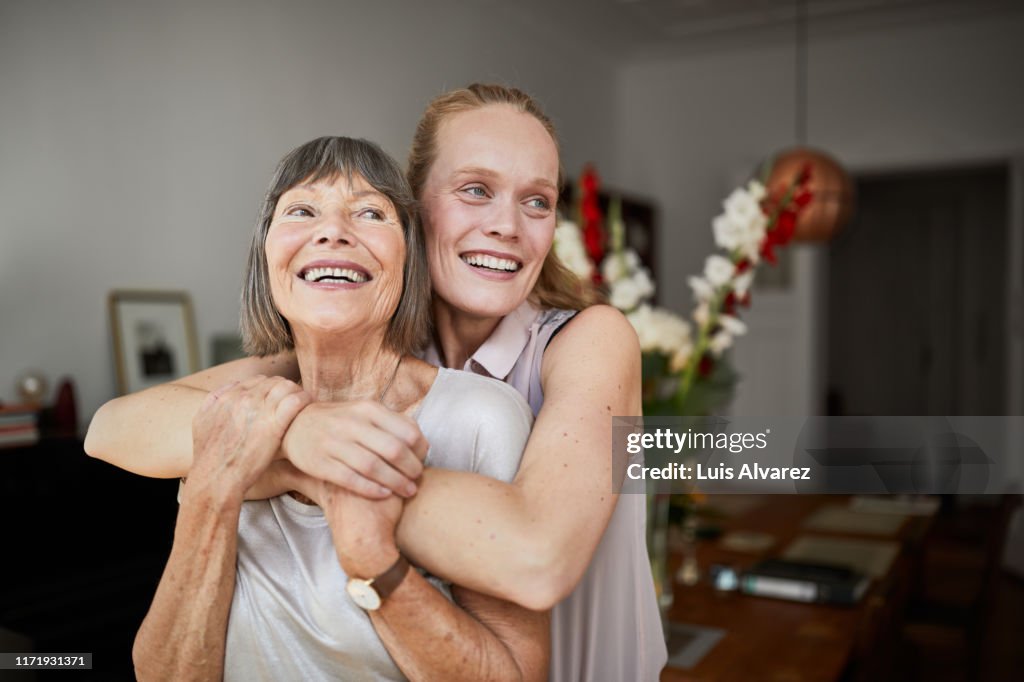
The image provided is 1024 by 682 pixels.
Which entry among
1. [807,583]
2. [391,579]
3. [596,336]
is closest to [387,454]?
[391,579]

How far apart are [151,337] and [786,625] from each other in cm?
257

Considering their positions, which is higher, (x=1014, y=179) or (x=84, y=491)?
(x=1014, y=179)

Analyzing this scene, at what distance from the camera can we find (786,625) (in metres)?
2.13

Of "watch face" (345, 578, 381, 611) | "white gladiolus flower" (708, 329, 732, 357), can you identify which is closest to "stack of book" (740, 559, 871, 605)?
"white gladiolus flower" (708, 329, 732, 357)

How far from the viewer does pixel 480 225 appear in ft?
3.96

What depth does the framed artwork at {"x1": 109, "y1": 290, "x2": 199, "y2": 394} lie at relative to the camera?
3273 mm

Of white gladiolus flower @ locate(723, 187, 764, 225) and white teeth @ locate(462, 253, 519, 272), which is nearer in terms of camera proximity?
white teeth @ locate(462, 253, 519, 272)

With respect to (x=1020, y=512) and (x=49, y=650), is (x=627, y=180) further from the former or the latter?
(x=49, y=650)

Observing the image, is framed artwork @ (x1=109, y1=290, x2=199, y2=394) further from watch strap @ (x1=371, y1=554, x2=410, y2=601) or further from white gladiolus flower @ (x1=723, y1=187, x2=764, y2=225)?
watch strap @ (x1=371, y1=554, x2=410, y2=601)

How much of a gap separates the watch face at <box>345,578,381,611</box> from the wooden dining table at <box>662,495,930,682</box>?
3.57ft

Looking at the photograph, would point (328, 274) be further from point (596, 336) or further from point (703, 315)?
point (703, 315)

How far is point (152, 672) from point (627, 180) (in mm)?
6553

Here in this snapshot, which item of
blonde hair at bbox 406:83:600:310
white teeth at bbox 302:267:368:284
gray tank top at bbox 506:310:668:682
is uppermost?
blonde hair at bbox 406:83:600:310

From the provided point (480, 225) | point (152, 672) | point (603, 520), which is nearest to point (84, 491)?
point (152, 672)
